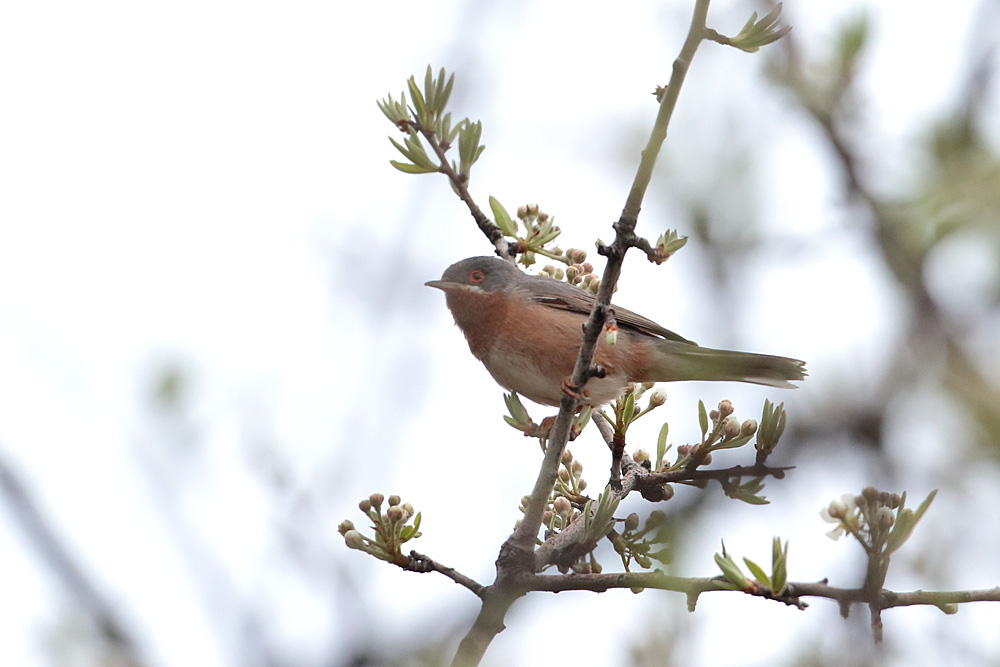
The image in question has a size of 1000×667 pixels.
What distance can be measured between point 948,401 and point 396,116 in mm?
3022

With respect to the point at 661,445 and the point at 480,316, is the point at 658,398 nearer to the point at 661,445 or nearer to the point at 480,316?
the point at 661,445

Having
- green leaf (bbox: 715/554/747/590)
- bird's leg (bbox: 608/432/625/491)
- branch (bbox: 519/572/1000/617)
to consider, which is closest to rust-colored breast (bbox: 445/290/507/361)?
bird's leg (bbox: 608/432/625/491)

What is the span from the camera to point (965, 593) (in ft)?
8.69

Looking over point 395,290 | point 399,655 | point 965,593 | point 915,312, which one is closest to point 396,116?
point 395,290

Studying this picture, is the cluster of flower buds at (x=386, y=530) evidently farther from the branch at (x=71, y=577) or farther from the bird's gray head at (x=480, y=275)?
the bird's gray head at (x=480, y=275)

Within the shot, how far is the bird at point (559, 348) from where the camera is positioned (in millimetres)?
6141

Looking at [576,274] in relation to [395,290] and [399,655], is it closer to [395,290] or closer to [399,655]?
[395,290]

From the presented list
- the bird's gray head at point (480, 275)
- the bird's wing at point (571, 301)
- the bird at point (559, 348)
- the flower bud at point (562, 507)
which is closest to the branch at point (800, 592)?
the flower bud at point (562, 507)

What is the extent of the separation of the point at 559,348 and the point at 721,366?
1092 mm

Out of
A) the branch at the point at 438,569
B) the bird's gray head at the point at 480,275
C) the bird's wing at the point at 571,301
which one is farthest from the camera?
the bird's gray head at the point at 480,275

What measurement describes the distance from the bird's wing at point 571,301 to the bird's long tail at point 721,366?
0.53ft

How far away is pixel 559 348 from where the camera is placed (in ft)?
20.8

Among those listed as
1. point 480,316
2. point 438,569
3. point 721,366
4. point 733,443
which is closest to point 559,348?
point 480,316

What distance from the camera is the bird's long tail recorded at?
238 inches
